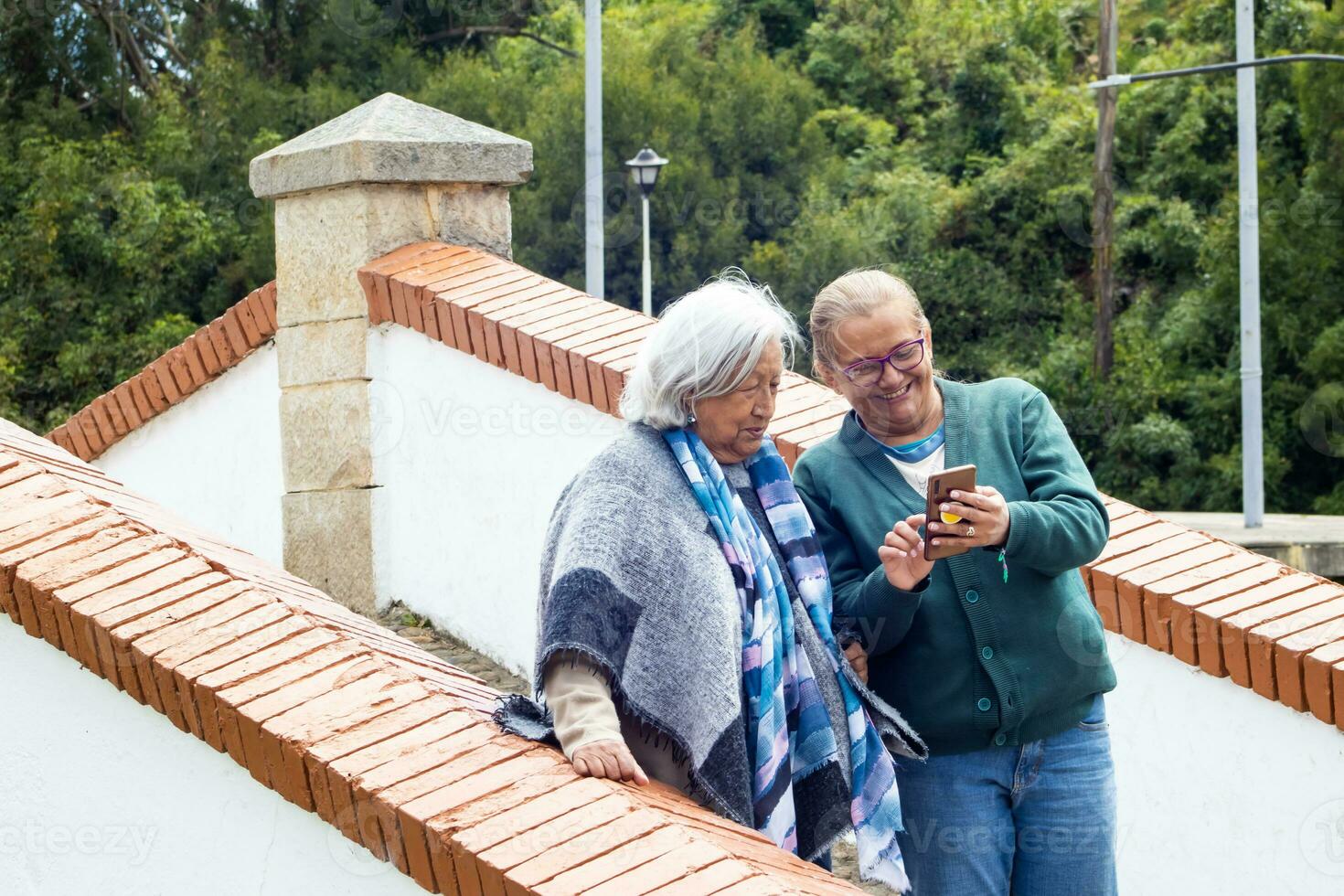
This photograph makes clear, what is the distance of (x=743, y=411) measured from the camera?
2500mm

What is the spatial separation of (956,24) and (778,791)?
31976 mm

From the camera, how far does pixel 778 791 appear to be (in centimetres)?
245

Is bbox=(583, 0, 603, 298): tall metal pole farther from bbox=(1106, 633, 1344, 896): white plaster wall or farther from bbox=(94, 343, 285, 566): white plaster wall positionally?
bbox=(1106, 633, 1344, 896): white plaster wall

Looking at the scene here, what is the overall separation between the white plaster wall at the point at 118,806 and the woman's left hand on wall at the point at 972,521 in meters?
1.05

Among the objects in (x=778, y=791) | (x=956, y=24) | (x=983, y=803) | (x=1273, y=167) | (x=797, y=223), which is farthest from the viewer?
(x=956, y=24)

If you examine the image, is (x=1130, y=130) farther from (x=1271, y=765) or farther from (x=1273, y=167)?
(x=1271, y=765)

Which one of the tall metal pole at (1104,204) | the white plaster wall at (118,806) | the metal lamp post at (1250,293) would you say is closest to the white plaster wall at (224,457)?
the white plaster wall at (118,806)

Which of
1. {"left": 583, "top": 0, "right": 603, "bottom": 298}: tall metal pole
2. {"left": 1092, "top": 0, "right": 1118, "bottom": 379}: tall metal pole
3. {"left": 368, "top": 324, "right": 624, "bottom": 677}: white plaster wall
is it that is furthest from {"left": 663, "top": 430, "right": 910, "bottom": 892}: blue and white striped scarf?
{"left": 1092, "top": 0, "right": 1118, "bottom": 379}: tall metal pole

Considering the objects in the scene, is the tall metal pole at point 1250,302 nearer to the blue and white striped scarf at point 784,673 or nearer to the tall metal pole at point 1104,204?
the tall metal pole at point 1104,204

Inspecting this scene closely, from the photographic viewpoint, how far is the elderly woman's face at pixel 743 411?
2.49 m

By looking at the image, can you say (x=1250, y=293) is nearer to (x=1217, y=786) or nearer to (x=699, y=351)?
(x=1217, y=786)

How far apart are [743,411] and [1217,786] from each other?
66.8 inches

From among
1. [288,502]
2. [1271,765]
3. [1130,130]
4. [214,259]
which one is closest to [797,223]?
[1130,130]

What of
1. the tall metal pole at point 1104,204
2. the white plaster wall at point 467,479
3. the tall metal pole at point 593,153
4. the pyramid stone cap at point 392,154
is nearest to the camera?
the white plaster wall at point 467,479
